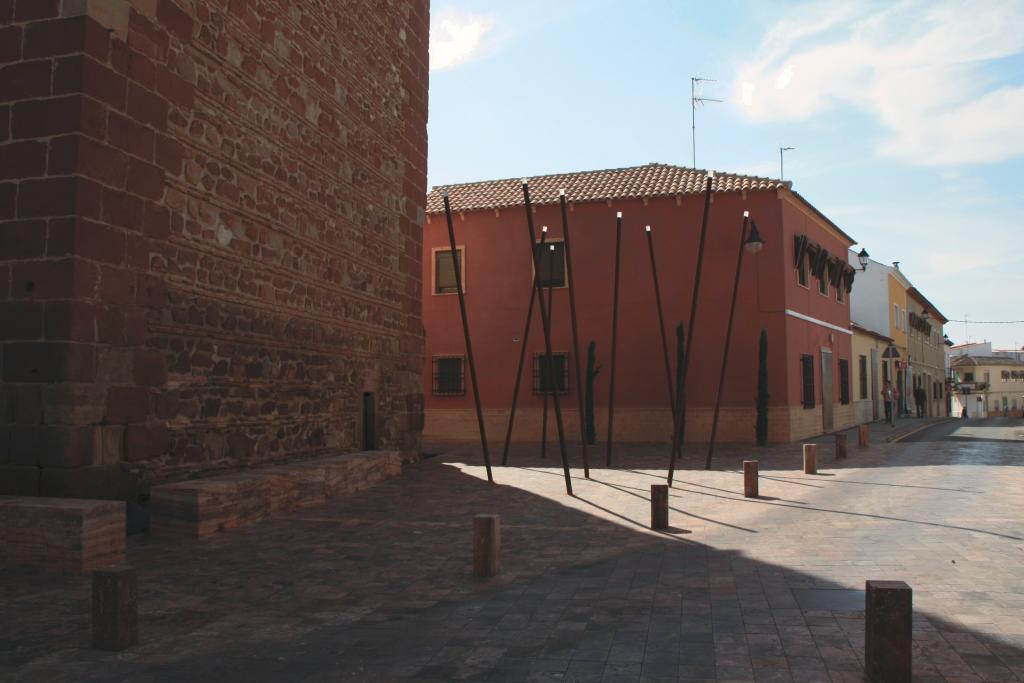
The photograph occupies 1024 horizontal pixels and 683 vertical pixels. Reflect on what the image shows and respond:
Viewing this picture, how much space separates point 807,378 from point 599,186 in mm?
7667

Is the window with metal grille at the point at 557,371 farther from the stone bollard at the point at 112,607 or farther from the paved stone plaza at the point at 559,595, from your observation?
the stone bollard at the point at 112,607

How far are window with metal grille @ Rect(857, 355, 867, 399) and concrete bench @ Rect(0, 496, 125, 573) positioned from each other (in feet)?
90.7

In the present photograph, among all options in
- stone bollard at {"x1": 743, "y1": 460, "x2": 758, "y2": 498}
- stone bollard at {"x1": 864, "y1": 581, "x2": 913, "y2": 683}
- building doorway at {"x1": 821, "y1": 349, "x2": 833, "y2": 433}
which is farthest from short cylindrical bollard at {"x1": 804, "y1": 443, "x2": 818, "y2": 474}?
building doorway at {"x1": 821, "y1": 349, "x2": 833, "y2": 433}

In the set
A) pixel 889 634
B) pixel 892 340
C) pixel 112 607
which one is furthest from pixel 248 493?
pixel 892 340

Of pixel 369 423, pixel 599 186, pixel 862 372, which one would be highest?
pixel 599 186

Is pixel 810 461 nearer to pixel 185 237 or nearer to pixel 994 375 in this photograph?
pixel 185 237

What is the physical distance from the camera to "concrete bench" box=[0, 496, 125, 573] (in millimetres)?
6148

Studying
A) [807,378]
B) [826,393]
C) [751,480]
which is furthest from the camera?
[826,393]

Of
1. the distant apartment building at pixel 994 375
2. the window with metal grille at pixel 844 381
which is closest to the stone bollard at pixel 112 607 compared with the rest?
the window with metal grille at pixel 844 381

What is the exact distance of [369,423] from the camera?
13219 mm

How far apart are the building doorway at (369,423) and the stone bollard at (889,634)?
32.9 feet

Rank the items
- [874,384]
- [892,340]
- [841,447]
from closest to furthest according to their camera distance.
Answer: [841,447] → [874,384] → [892,340]

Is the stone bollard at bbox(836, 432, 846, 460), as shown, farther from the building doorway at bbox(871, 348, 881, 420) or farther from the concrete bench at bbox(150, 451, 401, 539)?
the building doorway at bbox(871, 348, 881, 420)

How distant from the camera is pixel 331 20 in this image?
470 inches
